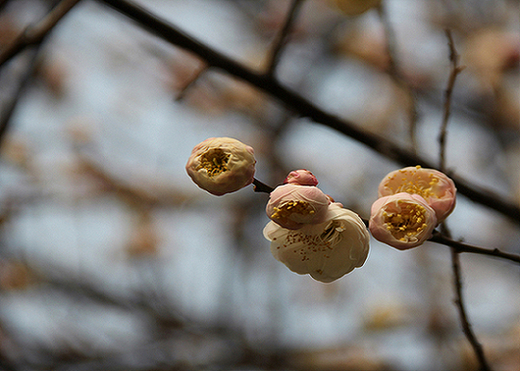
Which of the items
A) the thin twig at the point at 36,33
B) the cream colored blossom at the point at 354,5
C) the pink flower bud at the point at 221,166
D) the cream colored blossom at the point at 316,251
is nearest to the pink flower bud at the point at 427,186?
the cream colored blossom at the point at 316,251

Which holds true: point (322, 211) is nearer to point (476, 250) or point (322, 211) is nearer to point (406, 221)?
point (406, 221)

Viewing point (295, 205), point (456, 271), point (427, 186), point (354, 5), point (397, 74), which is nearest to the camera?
point (295, 205)

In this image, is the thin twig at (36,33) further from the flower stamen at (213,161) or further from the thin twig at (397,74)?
the thin twig at (397,74)

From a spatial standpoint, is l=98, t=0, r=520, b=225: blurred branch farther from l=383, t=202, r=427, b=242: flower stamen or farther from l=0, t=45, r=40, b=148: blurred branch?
l=383, t=202, r=427, b=242: flower stamen

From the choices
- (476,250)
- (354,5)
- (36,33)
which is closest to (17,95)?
(36,33)

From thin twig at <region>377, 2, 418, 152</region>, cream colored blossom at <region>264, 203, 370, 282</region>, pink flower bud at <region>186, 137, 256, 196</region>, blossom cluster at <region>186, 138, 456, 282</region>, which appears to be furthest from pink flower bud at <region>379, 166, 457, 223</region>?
thin twig at <region>377, 2, 418, 152</region>

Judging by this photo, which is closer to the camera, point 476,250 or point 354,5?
point 476,250
